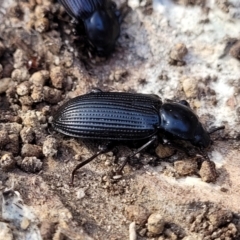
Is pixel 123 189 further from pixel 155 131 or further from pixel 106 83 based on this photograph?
pixel 106 83

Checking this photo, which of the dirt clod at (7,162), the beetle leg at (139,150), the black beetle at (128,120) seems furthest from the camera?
the black beetle at (128,120)

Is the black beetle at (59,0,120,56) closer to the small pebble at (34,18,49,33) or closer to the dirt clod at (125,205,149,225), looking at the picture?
the small pebble at (34,18,49,33)

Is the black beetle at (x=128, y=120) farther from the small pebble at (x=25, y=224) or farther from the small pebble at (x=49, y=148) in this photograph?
the small pebble at (x=25, y=224)

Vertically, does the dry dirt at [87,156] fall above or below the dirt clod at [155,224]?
above

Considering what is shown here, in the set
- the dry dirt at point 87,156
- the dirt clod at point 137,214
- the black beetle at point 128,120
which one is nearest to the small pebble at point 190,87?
the dry dirt at point 87,156

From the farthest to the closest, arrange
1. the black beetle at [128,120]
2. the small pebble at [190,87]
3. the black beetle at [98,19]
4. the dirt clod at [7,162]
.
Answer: the black beetle at [98,19] < the small pebble at [190,87] < the black beetle at [128,120] < the dirt clod at [7,162]

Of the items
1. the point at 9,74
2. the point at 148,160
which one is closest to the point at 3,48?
the point at 9,74

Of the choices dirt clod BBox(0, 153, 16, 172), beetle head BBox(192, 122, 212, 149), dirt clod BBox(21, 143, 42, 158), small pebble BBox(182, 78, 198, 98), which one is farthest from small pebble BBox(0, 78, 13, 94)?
beetle head BBox(192, 122, 212, 149)
